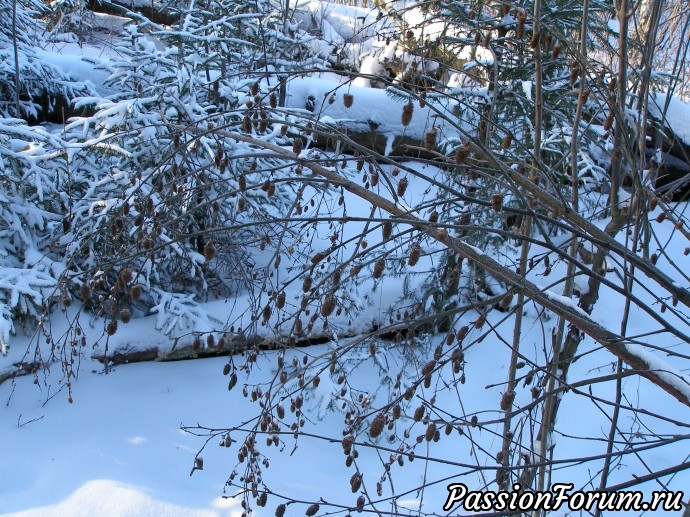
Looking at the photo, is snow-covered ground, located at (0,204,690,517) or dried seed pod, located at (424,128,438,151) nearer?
dried seed pod, located at (424,128,438,151)

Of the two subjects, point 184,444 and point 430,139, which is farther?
point 184,444

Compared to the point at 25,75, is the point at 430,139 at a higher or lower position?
lower

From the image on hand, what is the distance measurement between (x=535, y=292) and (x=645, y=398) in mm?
3357

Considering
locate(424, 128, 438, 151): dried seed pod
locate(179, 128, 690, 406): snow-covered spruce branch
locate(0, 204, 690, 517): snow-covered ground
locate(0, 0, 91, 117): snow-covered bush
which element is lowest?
locate(0, 204, 690, 517): snow-covered ground

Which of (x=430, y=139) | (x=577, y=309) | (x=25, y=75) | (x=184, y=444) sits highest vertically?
(x=25, y=75)

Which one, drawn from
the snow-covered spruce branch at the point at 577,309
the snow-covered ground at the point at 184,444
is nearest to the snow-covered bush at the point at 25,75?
the snow-covered ground at the point at 184,444

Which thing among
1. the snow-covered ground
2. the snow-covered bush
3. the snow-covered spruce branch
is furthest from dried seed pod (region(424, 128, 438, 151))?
the snow-covered bush

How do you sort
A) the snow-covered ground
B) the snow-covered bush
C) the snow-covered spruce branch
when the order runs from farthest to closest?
the snow-covered bush, the snow-covered ground, the snow-covered spruce branch

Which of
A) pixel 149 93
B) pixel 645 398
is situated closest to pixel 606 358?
pixel 645 398

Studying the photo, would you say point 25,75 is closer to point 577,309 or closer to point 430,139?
point 430,139

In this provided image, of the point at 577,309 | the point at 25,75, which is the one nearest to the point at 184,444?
the point at 577,309

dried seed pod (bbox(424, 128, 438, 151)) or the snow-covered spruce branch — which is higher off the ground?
dried seed pod (bbox(424, 128, 438, 151))

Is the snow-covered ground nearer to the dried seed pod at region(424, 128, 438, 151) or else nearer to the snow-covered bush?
the dried seed pod at region(424, 128, 438, 151)

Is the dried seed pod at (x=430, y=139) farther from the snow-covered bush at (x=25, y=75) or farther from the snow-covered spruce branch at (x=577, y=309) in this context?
the snow-covered bush at (x=25, y=75)
